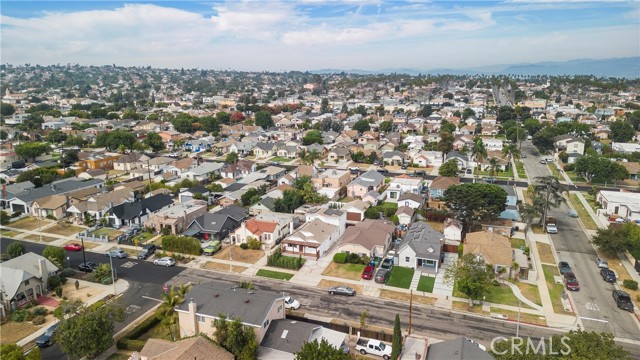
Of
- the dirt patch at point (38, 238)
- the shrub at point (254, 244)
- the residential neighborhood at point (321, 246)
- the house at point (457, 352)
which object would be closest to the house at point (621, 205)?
the residential neighborhood at point (321, 246)

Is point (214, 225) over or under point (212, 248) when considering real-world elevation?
over

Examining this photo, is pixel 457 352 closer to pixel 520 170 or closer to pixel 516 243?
pixel 516 243

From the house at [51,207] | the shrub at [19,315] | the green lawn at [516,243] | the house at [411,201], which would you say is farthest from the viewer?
the house at [411,201]

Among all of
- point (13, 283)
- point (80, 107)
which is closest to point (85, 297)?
point (13, 283)

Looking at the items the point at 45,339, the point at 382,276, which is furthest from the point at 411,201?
the point at 45,339

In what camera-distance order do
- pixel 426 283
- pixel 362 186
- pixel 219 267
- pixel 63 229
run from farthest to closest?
pixel 362 186
pixel 63 229
pixel 219 267
pixel 426 283

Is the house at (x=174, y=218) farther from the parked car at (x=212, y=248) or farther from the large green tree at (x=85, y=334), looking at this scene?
the large green tree at (x=85, y=334)

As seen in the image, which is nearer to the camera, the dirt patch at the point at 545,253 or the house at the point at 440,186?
the dirt patch at the point at 545,253

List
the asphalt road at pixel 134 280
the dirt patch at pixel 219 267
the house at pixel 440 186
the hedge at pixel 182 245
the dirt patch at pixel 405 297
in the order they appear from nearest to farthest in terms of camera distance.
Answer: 1. the asphalt road at pixel 134 280
2. the dirt patch at pixel 405 297
3. the dirt patch at pixel 219 267
4. the hedge at pixel 182 245
5. the house at pixel 440 186

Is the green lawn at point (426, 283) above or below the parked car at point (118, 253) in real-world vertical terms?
below
